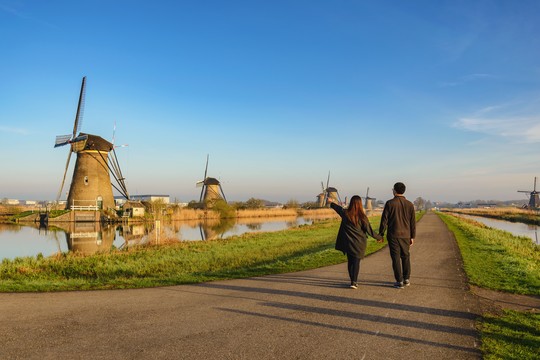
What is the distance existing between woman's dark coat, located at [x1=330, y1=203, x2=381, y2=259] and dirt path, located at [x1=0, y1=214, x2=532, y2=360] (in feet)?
2.81

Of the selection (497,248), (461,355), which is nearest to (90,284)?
(461,355)

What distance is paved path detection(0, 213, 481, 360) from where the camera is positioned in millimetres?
4828

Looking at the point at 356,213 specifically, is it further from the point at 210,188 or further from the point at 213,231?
the point at 210,188

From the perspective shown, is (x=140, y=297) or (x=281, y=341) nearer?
(x=281, y=341)

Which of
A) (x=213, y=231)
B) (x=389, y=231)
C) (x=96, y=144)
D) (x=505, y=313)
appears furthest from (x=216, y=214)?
(x=505, y=313)

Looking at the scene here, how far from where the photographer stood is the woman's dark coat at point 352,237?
8.39 metres

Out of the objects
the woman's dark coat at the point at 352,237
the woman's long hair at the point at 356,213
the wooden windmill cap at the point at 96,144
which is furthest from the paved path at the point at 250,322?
the wooden windmill cap at the point at 96,144

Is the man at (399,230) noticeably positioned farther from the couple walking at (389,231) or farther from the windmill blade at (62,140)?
the windmill blade at (62,140)

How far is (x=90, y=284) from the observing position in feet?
30.9

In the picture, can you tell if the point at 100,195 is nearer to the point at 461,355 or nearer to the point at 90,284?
the point at 90,284

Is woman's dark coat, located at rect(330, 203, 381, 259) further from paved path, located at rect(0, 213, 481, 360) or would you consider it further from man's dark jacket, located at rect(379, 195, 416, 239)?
paved path, located at rect(0, 213, 481, 360)

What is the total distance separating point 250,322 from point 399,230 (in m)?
4.04

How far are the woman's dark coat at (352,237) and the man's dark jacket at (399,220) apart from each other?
1.10 feet

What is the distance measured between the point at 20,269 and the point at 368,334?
41.6 ft
